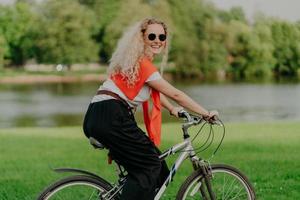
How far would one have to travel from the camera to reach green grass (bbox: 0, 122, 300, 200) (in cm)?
598

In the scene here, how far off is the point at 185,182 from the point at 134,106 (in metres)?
0.63

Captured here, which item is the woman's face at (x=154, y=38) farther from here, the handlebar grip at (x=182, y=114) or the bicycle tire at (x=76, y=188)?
the bicycle tire at (x=76, y=188)

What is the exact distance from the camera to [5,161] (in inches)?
331

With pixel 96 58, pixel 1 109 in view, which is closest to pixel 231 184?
pixel 1 109

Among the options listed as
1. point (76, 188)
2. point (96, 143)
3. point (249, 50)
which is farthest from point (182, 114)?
point (249, 50)

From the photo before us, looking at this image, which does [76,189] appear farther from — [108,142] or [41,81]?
[41,81]

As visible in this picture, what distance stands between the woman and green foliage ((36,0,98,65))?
4153 cm

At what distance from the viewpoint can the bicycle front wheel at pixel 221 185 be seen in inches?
159

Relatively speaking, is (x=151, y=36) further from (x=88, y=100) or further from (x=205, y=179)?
(x=88, y=100)

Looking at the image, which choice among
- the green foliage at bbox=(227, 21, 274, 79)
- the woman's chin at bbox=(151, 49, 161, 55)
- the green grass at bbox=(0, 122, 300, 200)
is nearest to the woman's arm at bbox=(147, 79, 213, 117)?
the woman's chin at bbox=(151, 49, 161, 55)

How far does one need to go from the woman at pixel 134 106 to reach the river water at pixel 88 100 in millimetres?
16721

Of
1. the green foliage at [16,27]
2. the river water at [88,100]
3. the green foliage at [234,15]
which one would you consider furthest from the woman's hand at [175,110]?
the green foliage at [234,15]

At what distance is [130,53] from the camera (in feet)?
12.3

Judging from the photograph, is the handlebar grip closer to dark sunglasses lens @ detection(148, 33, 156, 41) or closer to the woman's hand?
the woman's hand
